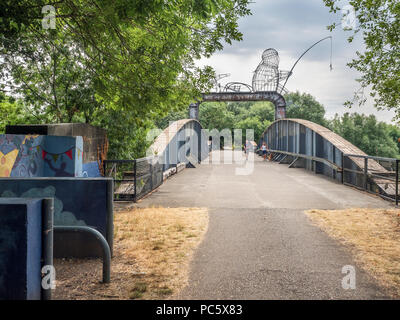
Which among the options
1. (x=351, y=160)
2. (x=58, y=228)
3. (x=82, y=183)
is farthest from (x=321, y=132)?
(x=58, y=228)

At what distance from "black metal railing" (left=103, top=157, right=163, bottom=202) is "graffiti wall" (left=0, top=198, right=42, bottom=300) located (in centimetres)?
662

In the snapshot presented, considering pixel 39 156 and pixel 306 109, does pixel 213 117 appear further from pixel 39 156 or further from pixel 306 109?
pixel 39 156

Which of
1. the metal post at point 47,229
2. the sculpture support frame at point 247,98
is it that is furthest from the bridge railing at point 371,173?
the sculpture support frame at point 247,98

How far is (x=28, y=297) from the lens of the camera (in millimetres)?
3240

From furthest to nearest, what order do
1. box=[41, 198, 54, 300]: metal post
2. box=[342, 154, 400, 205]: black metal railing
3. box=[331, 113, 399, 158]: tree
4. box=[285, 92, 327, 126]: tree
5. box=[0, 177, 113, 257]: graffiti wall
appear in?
1. box=[285, 92, 327, 126]: tree
2. box=[331, 113, 399, 158]: tree
3. box=[342, 154, 400, 205]: black metal railing
4. box=[0, 177, 113, 257]: graffiti wall
5. box=[41, 198, 54, 300]: metal post

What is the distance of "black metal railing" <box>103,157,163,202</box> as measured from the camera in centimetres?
1009

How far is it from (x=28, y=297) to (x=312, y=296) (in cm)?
289

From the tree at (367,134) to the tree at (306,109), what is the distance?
5.41 meters

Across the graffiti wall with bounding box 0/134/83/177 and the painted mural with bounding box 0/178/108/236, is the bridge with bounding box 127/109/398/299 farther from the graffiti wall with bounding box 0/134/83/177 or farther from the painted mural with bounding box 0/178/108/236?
the graffiti wall with bounding box 0/134/83/177

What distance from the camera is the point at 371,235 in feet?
21.8

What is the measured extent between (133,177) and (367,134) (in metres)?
70.5

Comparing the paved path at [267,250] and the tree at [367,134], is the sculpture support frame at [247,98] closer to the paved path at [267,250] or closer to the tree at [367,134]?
the paved path at [267,250]

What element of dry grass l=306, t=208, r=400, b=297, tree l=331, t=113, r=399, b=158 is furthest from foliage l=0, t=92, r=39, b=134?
tree l=331, t=113, r=399, b=158

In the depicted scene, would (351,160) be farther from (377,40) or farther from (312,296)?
(312,296)
